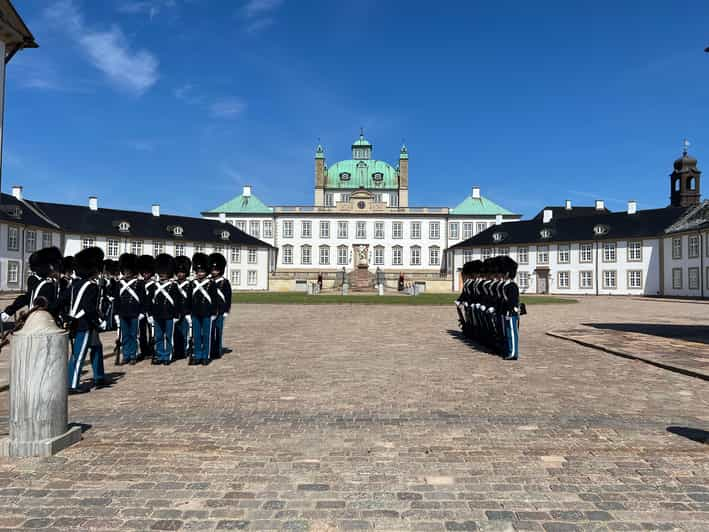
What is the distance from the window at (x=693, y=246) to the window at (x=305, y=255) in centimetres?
4856

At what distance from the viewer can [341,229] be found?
77.8 meters

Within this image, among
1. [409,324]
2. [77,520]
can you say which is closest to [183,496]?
[77,520]

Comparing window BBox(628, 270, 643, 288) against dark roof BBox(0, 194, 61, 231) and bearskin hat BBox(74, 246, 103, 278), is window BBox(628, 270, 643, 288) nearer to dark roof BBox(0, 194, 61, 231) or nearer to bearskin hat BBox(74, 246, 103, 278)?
bearskin hat BBox(74, 246, 103, 278)

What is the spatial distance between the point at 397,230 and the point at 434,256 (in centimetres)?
689

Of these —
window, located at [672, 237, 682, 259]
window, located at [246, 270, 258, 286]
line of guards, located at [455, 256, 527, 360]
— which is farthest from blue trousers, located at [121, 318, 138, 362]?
window, located at [246, 270, 258, 286]

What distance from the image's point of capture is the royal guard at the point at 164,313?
10.0 m

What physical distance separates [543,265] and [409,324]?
154 ft

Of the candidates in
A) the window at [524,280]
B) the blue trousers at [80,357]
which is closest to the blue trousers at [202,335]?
the blue trousers at [80,357]

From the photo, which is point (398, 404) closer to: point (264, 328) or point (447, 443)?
point (447, 443)

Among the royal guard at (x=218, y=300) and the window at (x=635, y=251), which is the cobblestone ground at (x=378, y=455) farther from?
the window at (x=635, y=251)

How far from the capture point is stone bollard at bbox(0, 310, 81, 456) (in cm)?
464

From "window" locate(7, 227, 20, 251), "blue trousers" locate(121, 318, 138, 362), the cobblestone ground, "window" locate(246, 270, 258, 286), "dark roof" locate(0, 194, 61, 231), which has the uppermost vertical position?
"dark roof" locate(0, 194, 61, 231)

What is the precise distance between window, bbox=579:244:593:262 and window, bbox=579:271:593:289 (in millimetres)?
1462

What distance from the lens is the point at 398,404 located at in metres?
6.57
